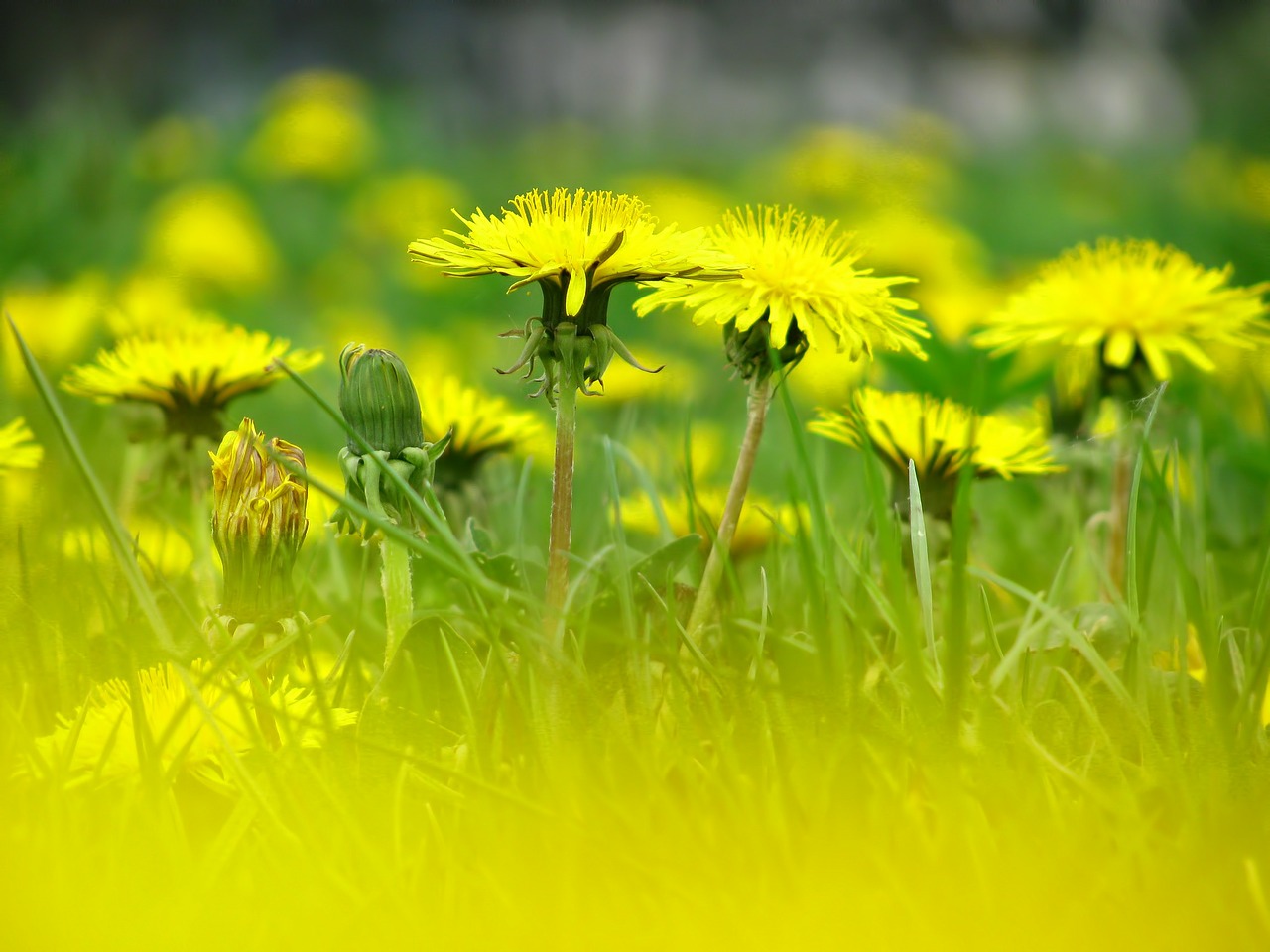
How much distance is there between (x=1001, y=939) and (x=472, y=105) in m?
1.21

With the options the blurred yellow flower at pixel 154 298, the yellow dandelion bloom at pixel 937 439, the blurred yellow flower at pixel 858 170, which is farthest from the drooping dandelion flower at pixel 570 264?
the blurred yellow flower at pixel 858 170

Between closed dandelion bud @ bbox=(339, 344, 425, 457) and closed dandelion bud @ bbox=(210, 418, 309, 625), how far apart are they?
0.9 inches

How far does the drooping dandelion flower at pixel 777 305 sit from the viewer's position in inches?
14.2

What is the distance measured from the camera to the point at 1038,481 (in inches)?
23.7

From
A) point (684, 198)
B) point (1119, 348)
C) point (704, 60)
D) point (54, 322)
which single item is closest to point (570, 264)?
point (1119, 348)

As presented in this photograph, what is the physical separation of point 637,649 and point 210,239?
102 cm

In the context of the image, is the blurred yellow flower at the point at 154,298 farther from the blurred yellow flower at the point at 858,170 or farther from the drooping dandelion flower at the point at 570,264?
the blurred yellow flower at the point at 858,170

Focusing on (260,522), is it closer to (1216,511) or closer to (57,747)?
(57,747)

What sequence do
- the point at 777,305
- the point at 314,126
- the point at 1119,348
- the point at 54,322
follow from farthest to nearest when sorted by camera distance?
the point at 314,126, the point at 54,322, the point at 1119,348, the point at 777,305

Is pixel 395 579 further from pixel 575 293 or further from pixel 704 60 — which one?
pixel 704 60

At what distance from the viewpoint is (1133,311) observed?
472mm

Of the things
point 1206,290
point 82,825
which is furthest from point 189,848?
point 1206,290

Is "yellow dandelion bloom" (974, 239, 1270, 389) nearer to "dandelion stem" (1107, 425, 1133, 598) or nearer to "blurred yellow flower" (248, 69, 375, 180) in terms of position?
"dandelion stem" (1107, 425, 1133, 598)

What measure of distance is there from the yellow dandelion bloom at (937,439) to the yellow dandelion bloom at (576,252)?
116mm
